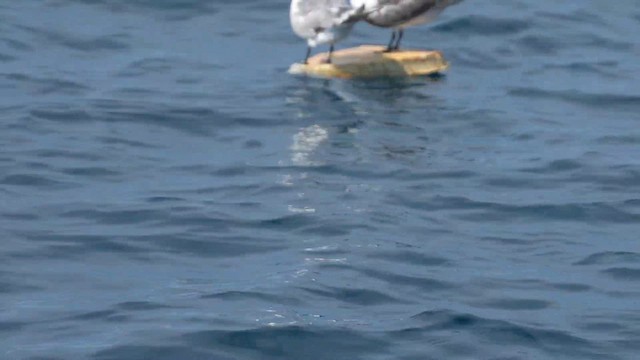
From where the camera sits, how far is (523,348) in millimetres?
8016

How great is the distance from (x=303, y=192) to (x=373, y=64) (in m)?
3.94

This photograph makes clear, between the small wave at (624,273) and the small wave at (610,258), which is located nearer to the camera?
the small wave at (624,273)

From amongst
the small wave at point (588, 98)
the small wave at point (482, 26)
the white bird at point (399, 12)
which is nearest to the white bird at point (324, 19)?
the white bird at point (399, 12)

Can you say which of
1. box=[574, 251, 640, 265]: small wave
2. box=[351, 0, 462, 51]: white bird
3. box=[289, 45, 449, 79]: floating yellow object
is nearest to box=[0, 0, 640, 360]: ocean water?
box=[574, 251, 640, 265]: small wave

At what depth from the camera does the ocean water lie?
8242 mm

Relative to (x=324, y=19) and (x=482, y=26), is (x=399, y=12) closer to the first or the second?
(x=324, y=19)

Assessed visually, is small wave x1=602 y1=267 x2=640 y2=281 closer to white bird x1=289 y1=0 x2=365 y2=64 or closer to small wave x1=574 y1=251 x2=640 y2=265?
small wave x1=574 y1=251 x2=640 y2=265

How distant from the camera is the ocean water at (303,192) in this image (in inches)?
324

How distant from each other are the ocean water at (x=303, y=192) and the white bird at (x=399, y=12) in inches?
26.9

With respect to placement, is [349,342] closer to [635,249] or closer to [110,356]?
[110,356]

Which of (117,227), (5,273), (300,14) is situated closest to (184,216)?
(117,227)

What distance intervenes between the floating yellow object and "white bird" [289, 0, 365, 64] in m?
0.24

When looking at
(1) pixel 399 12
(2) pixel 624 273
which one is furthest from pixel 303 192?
(1) pixel 399 12

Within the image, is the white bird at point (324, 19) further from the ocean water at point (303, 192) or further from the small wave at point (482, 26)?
the small wave at point (482, 26)
